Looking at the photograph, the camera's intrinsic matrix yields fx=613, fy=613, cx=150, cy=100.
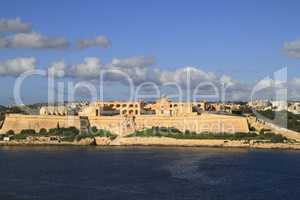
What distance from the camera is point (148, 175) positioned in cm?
1880

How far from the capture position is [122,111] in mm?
42844

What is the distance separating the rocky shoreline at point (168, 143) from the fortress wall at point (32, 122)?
2.85 metres

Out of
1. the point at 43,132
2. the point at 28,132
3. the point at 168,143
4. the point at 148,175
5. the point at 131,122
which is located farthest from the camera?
the point at 131,122

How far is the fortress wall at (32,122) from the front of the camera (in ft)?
121

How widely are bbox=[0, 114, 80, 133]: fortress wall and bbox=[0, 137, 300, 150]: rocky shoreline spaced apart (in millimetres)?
2852

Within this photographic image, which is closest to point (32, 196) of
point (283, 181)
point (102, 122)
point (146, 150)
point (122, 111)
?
point (283, 181)

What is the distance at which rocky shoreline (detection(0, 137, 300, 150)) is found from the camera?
105 ft

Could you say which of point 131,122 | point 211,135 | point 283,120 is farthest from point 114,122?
point 283,120

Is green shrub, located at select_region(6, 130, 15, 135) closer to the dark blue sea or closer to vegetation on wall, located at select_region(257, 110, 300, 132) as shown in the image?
the dark blue sea

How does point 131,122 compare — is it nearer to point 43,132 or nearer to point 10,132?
point 43,132

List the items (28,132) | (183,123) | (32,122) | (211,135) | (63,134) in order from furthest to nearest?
(32,122)
(183,123)
(28,132)
(63,134)
(211,135)

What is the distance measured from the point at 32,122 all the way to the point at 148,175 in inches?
771

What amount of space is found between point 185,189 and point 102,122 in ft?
72.6

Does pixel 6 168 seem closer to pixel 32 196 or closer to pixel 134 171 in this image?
pixel 134 171
